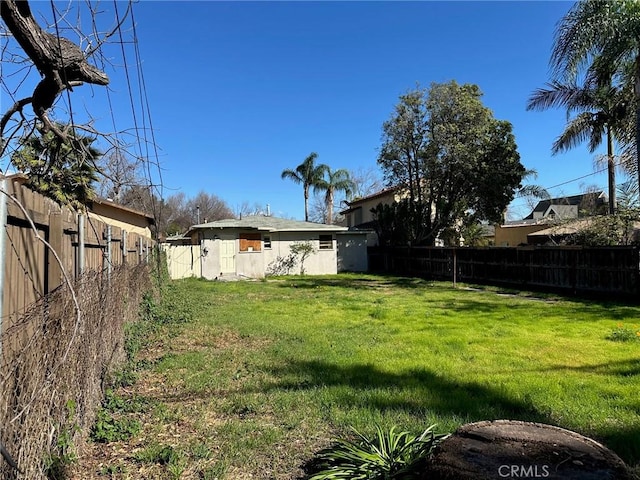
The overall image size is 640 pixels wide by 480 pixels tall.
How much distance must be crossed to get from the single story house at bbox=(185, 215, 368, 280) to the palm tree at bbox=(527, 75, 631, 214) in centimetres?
1133

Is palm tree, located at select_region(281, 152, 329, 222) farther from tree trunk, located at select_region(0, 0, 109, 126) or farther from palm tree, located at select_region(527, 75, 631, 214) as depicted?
tree trunk, located at select_region(0, 0, 109, 126)

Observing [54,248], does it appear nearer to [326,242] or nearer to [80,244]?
[80,244]

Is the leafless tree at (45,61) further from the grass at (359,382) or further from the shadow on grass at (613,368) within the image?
the shadow on grass at (613,368)

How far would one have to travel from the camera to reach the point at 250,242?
21344 millimetres

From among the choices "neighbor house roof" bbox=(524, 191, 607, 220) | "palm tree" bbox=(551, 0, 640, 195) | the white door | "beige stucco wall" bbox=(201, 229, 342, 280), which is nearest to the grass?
"palm tree" bbox=(551, 0, 640, 195)

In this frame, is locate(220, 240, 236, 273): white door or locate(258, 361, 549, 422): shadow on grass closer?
locate(258, 361, 549, 422): shadow on grass

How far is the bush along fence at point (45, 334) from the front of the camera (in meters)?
1.99

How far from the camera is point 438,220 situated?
2134 centimetres

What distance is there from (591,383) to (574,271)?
9.25 meters

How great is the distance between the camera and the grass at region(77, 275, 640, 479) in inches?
131

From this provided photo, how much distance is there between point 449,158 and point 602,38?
8.58 m

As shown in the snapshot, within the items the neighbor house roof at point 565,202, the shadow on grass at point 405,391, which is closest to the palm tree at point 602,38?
the shadow on grass at point 405,391

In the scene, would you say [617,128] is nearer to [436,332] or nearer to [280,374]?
[436,332]

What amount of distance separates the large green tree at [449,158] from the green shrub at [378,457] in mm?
17897
